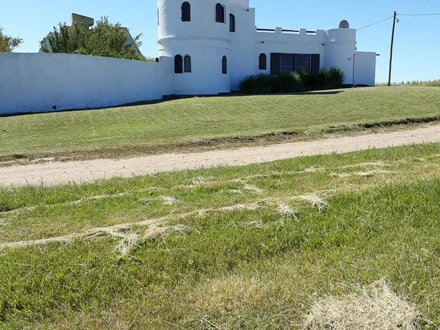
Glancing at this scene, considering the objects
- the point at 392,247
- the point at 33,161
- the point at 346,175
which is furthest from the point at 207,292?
the point at 33,161

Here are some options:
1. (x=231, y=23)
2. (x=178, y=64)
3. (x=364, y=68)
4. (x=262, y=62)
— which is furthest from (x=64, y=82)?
(x=364, y=68)

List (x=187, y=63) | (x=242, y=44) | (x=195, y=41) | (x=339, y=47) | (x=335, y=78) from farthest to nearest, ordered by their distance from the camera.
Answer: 1. (x=339, y=47)
2. (x=335, y=78)
3. (x=242, y=44)
4. (x=187, y=63)
5. (x=195, y=41)

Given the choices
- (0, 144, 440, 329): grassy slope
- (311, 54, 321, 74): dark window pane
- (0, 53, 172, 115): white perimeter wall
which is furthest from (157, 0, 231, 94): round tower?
(0, 144, 440, 329): grassy slope

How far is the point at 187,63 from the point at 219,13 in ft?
12.7

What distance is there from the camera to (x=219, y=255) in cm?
379

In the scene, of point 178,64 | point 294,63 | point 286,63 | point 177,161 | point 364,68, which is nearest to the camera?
point 177,161

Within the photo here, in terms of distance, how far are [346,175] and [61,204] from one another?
4.18 m

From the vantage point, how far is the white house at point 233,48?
88.4ft

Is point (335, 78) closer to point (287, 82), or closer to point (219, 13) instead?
point (287, 82)

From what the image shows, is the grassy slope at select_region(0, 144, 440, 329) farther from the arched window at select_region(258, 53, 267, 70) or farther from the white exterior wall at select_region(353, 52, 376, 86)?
the white exterior wall at select_region(353, 52, 376, 86)

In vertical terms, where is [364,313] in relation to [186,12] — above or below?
below

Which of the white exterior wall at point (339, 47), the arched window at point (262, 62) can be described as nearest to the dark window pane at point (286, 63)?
the arched window at point (262, 62)

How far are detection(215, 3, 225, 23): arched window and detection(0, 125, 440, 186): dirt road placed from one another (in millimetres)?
17958

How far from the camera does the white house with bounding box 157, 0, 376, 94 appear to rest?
26938mm
